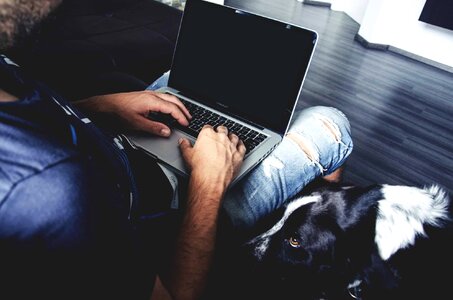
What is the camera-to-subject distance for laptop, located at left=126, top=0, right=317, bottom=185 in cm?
112

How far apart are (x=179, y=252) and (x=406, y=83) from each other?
170 inches

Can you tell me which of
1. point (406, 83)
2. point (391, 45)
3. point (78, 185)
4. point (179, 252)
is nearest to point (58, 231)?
point (78, 185)

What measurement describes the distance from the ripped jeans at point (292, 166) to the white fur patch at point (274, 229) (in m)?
0.05

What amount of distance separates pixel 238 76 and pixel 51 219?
97 centimetres

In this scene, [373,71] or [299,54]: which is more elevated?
[299,54]

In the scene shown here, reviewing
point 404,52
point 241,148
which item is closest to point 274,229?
point 241,148

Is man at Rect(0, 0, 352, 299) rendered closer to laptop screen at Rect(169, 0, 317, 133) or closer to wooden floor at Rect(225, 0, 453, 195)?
laptop screen at Rect(169, 0, 317, 133)

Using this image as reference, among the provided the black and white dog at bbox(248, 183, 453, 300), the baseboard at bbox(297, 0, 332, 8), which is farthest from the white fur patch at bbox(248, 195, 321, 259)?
the baseboard at bbox(297, 0, 332, 8)

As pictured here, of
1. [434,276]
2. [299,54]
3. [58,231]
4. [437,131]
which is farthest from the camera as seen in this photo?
[437,131]

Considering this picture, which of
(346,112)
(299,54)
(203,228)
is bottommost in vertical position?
(346,112)

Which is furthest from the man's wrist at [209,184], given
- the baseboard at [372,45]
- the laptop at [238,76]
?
the baseboard at [372,45]

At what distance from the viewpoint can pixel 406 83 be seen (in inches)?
164

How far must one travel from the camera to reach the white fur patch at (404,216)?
1037mm

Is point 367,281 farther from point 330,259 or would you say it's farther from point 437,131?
point 437,131
